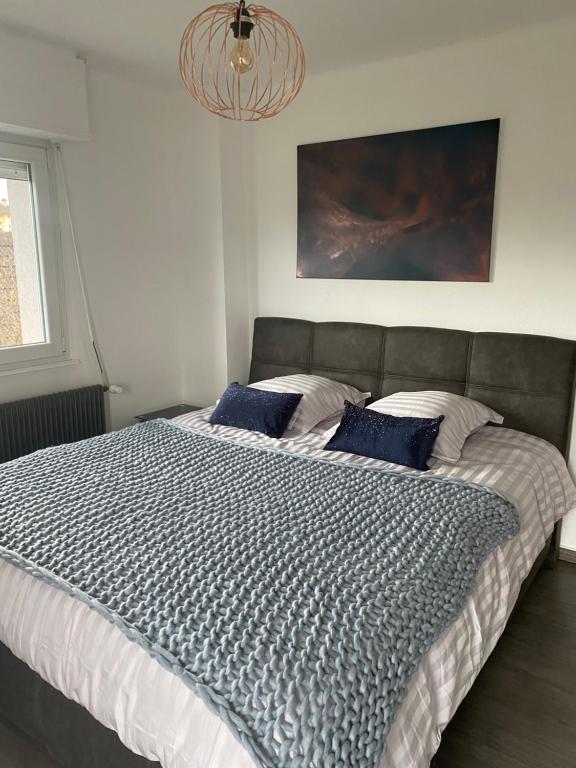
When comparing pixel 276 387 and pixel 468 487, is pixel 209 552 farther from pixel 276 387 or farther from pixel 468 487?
pixel 276 387

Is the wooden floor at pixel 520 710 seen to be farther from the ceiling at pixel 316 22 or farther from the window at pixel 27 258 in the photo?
the ceiling at pixel 316 22

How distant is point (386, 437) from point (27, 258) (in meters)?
2.09

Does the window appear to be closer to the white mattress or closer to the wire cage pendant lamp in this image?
the wire cage pendant lamp

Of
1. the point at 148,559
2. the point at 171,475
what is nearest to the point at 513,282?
the point at 171,475

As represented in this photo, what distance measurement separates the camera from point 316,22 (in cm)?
256

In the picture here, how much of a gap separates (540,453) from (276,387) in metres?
1.33

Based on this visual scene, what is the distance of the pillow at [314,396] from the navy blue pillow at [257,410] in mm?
52

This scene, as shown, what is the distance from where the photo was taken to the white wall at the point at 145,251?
129 inches

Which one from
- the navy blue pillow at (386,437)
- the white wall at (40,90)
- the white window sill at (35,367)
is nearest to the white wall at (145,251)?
the white window sill at (35,367)

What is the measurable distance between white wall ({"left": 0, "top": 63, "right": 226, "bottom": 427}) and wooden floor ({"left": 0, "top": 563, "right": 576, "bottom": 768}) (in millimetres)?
2104

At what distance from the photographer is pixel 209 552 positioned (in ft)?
5.70

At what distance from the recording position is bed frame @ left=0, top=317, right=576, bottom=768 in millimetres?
1745

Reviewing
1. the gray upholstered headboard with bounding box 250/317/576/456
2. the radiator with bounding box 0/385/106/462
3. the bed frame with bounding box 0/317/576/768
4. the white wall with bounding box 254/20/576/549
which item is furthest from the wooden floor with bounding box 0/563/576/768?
the radiator with bounding box 0/385/106/462

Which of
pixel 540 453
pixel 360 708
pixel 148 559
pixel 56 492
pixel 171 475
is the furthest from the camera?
pixel 540 453
